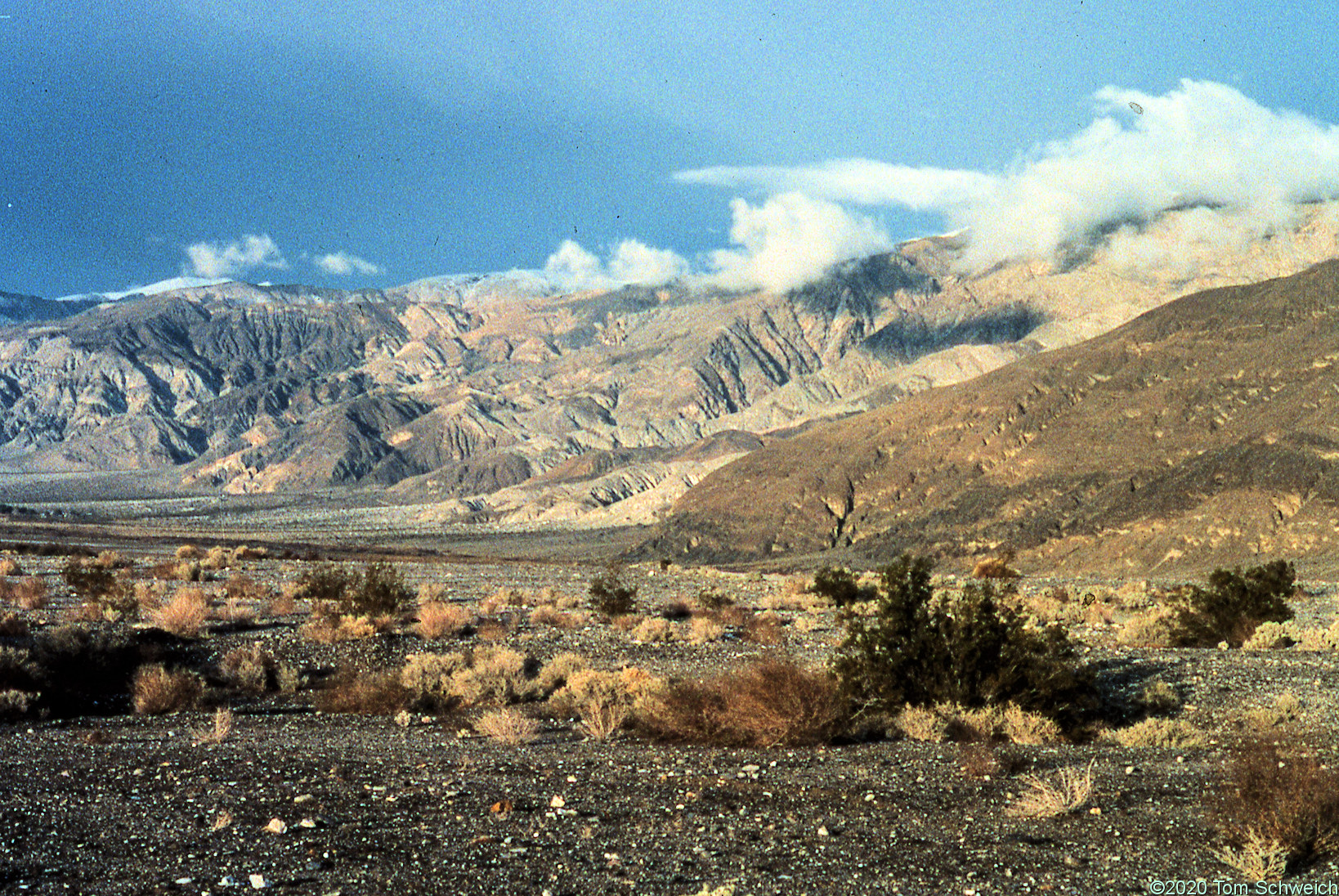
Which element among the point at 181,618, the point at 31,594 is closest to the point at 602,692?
the point at 181,618

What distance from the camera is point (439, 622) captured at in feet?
68.5

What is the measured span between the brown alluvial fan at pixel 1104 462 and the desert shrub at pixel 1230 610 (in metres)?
34.5

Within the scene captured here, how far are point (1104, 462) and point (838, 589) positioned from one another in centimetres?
5223

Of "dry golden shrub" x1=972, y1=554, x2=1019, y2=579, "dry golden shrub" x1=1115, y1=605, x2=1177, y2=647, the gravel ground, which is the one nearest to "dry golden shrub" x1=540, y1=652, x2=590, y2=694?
the gravel ground

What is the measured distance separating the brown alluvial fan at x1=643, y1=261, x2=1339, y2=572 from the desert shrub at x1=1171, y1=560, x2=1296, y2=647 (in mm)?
34490

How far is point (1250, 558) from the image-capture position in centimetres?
5772

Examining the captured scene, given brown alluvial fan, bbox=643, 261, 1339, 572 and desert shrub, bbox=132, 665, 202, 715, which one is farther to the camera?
brown alluvial fan, bbox=643, 261, 1339, 572

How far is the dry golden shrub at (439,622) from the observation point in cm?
2056

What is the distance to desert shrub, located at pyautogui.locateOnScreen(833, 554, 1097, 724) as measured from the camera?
13.0 m

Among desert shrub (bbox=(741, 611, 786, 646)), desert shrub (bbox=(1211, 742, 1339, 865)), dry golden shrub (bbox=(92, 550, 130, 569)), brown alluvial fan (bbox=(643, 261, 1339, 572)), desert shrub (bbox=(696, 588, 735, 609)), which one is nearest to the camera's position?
desert shrub (bbox=(1211, 742, 1339, 865))

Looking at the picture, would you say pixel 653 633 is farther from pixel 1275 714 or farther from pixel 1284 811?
pixel 1284 811

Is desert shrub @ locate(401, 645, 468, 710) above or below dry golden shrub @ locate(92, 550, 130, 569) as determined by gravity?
below

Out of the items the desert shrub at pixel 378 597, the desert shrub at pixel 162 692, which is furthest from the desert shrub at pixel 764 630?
the desert shrub at pixel 162 692

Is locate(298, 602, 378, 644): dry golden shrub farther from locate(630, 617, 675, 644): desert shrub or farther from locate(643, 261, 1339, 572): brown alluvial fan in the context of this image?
locate(643, 261, 1339, 572): brown alluvial fan
